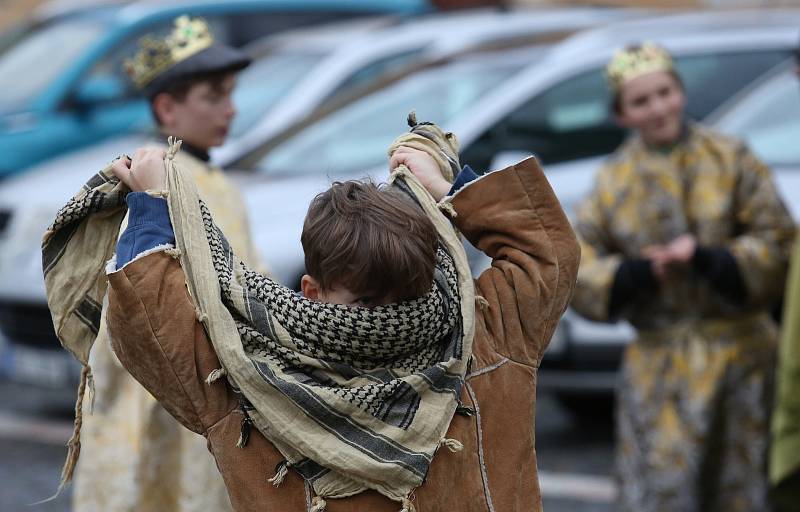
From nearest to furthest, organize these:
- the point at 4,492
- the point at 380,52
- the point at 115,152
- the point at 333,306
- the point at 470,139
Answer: the point at 333,306, the point at 4,492, the point at 470,139, the point at 115,152, the point at 380,52

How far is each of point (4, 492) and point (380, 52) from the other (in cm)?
400

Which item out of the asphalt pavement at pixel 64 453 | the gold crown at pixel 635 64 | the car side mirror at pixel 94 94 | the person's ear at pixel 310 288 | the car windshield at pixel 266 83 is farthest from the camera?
the car side mirror at pixel 94 94

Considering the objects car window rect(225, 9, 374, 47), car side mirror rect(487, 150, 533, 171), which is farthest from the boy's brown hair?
car window rect(225, 9, 374, 47)

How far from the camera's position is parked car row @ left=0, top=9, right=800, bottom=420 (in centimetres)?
643

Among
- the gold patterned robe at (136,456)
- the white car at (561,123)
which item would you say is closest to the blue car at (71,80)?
the white car at (561,123)

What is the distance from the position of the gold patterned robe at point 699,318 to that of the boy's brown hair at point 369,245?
2.33m

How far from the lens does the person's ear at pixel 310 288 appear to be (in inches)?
83.6

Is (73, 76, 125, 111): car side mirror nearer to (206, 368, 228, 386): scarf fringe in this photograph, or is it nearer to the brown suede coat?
the brown suede coat

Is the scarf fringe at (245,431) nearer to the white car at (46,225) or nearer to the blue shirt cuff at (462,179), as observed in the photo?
the blue shirt cuff at (462,179)

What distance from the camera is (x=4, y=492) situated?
19.5 ft

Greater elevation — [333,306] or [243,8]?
[333,306]

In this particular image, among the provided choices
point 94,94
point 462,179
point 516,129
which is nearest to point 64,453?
point 516,129

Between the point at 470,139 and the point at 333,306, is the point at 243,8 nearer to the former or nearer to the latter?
the point at 470,139

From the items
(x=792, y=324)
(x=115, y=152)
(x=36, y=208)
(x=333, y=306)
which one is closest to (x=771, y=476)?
(x=792, y=324)
